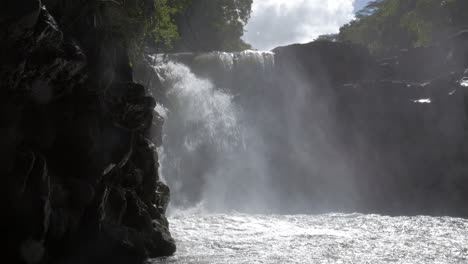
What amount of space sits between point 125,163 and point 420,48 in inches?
1060

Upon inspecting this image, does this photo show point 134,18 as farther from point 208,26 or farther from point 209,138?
point 208,26

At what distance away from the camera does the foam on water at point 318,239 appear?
44.0 feet

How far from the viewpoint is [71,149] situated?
11.7 metres

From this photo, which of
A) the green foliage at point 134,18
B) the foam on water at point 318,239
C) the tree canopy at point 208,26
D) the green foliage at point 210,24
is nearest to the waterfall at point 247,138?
the tree canopy at point 208,26

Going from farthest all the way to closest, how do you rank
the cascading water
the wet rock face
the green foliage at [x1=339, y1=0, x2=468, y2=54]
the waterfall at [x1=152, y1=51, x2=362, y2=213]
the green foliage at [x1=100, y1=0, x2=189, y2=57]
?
the green foliage at [x1=339, y1=0, x2=468, y2=54], the waterfall at [x1=152, y1=51, x2=362, y2=213], the cascading water, the green foliage at [x1=100, y1=0, x2=189, y2=57], the wet rock face

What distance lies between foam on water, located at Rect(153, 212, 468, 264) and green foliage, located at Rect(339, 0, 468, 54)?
1145 inches

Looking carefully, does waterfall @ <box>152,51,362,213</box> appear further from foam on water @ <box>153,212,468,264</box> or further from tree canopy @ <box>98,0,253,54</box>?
foam on water @ <box>153,212,468,264</box>

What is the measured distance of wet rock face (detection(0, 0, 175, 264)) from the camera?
9.11 metres

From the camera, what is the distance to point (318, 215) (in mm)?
23500

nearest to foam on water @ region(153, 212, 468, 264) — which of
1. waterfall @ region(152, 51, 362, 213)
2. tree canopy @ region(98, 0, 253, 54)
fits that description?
waterfall @ region(152, 51, 362, 213)

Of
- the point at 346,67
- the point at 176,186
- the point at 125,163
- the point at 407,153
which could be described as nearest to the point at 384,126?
the point at 407,153

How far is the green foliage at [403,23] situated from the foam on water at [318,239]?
95.5 feet

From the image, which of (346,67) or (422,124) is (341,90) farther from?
(422,124)

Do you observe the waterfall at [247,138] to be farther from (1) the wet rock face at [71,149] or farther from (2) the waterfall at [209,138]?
(1) the wet rock face at [71,149]
